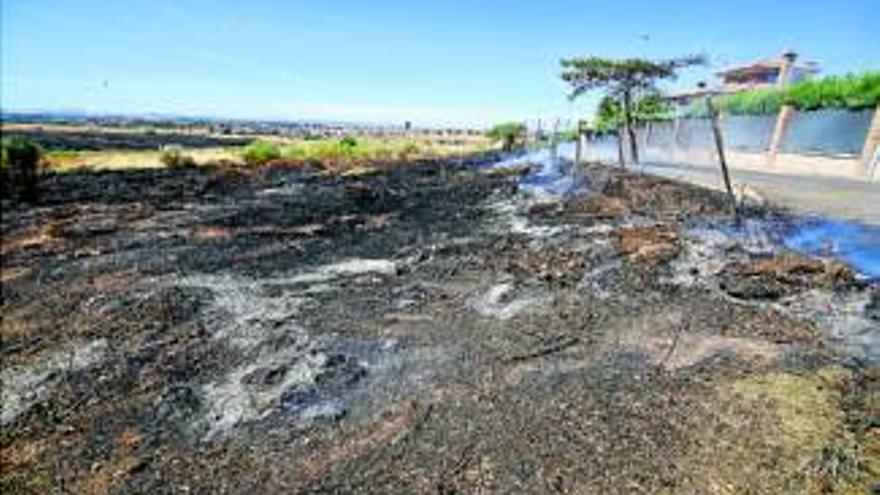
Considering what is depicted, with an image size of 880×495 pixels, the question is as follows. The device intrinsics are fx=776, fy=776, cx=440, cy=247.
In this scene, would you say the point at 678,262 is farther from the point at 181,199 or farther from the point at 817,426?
the point at 181,199

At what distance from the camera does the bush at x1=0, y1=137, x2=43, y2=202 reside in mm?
1280

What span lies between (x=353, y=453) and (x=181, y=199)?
2074 cm

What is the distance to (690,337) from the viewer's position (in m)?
8.41

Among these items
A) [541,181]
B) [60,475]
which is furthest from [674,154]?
[60,475]

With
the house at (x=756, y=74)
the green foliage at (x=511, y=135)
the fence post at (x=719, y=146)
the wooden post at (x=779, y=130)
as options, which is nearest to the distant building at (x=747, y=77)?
the house at (x=756, y=74)

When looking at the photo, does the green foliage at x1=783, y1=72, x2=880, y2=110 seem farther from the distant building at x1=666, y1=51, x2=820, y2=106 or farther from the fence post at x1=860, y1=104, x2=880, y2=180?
the distant building at x1=666, y1=51, x2=820, y2=106

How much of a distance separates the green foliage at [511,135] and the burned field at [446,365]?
50.4 meters

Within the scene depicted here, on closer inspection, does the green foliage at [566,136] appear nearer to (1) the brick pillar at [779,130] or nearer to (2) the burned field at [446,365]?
(1) the brick pillar at [779,130]

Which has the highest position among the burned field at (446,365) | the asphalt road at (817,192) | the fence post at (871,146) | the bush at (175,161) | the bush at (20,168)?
A: the bush at (20,168)

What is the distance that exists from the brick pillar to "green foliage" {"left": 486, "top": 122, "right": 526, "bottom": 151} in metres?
36.2

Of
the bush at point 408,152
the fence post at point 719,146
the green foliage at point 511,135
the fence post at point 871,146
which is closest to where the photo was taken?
the fence post at point 719,146

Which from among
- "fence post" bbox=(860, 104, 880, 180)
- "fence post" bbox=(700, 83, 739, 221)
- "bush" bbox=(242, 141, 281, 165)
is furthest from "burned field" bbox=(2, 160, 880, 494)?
"bush" bbox=(242, 141, 281, 165)

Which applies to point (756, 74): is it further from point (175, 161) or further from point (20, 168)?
point (20, 168)

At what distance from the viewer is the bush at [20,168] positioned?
1.28m
